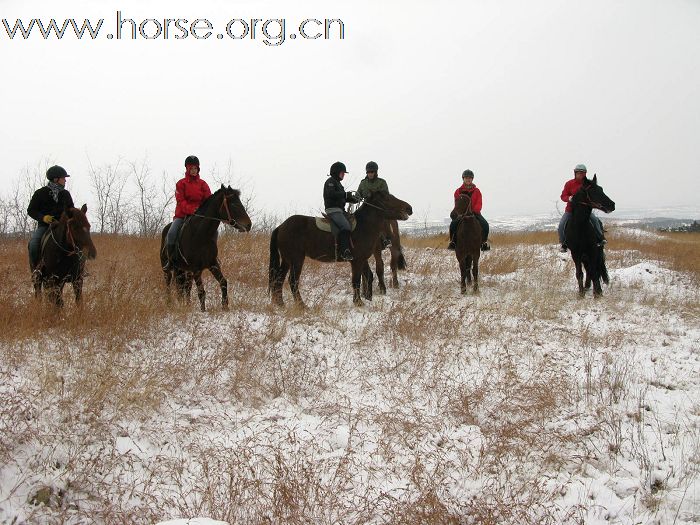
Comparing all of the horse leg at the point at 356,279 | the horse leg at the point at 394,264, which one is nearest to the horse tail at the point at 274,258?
the horse leg at the point at 356,279

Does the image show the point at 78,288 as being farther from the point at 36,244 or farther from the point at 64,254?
the point at 36,244

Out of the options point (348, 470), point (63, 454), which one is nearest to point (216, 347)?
point (63, 454)

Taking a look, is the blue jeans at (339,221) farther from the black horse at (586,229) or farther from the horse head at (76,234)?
the black horse at (586,229)

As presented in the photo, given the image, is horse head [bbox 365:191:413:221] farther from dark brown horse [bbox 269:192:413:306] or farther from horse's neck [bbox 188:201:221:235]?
horse's neck [bbox 188:201:221:235]

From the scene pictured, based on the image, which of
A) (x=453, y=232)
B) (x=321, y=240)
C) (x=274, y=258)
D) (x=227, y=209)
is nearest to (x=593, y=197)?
(x=453, y=232)

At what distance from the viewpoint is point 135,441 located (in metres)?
4.29

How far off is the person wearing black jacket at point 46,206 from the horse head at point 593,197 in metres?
8.99

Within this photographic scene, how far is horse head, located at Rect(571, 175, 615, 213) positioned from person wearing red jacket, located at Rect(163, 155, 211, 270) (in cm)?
717

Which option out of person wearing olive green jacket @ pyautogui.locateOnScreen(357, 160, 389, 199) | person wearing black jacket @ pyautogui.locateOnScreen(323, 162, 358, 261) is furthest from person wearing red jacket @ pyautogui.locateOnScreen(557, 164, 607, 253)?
person wearing black jacket @ pyautogui.locateOnScreen(323, 162, 358, 261)

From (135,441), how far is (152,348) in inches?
67.9

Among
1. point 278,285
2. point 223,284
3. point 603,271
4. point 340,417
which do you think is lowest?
point 340,417

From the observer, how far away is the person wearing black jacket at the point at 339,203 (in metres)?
8.80

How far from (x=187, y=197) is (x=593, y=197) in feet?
25.0

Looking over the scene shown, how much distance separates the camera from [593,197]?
9.51m
